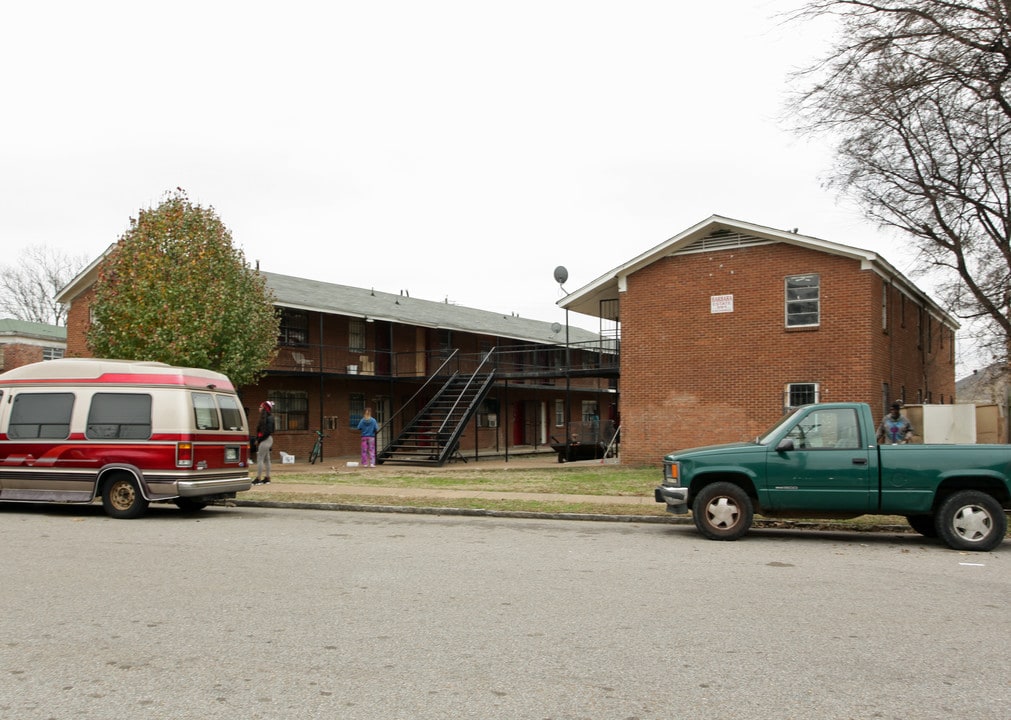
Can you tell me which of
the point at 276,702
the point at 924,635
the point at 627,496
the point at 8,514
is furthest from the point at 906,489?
the point at 8,514

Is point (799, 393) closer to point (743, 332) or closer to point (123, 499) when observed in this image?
point (743, 332)

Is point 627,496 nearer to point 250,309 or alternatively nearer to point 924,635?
point 924,635

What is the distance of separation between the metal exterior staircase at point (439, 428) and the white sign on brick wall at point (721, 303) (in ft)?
27.5

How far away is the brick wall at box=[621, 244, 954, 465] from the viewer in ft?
70.5

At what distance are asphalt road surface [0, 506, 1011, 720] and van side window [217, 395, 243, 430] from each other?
3629 mm

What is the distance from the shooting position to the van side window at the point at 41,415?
13.8 metres

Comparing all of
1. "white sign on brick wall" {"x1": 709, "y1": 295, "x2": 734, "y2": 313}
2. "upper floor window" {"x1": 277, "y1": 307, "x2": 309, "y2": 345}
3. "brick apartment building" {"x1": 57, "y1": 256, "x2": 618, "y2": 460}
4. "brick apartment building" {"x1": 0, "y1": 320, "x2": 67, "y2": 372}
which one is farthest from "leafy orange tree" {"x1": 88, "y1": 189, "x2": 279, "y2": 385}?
"brick apartment building" {"x1": 0, "y1": 320, "x2": 67, "y2": 372}

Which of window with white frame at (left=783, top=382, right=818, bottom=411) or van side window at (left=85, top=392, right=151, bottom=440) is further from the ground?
window with white frame at (left=783, top=382, right=818, bottom=411)

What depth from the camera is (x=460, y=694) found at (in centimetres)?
501

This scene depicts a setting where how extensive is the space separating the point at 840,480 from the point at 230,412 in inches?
375

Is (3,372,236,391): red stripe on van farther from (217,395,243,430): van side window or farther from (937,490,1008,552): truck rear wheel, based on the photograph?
(937,490,1008,552): truck rear wheel

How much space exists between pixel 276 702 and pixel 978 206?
80.0 feet

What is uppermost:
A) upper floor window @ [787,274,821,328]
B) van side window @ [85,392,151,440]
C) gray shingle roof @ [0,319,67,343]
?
gray shingle roof @ [0,319,67,343]

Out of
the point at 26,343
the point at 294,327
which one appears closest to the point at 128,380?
the point at 294,327
